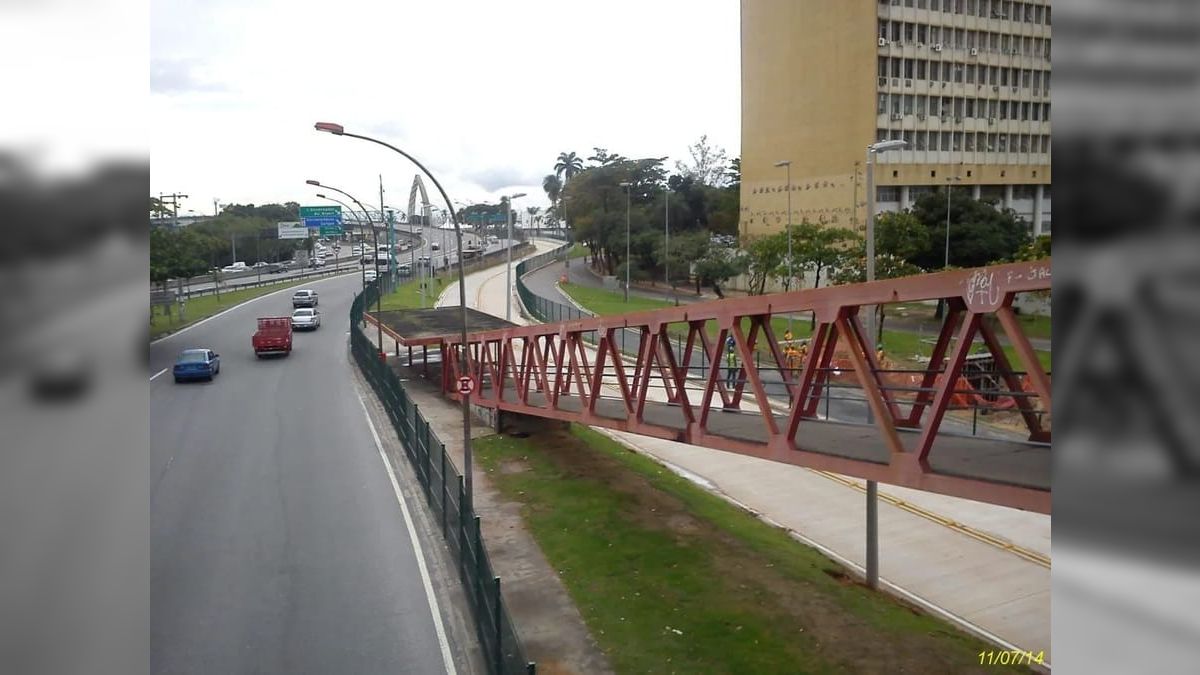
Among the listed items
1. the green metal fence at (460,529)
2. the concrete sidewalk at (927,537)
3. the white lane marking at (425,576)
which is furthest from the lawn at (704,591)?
the white lane marking at (425,576)

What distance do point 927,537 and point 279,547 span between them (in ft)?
39.9

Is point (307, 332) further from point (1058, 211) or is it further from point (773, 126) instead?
point (1058, 211)

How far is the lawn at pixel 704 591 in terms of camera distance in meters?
11.5

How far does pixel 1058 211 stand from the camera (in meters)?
2.57

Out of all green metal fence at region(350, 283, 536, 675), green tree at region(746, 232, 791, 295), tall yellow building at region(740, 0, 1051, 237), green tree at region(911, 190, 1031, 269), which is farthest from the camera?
tall yellow building at region(740, 0, 1051, 237)

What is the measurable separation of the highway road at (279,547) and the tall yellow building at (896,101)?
38.0 meters

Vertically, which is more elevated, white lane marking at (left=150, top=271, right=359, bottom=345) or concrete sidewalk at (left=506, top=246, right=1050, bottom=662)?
white lane marking at (left=150, top=271, right=359, bottom=345)

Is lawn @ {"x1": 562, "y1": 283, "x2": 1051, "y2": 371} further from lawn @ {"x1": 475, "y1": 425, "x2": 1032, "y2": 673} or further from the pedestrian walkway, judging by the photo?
lawn @ {"x1": 475, "y1": 425, "x2": 1032, "y2": 673}

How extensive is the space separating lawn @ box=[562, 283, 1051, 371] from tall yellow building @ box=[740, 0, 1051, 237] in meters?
8.44

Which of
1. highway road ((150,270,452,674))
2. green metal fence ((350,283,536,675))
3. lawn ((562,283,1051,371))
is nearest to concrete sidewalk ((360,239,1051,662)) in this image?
lawn ((562,283,1051,371))

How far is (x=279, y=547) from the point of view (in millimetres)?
15555

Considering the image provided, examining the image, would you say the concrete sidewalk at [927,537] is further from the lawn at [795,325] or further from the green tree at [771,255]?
the green tree at [771,255]
